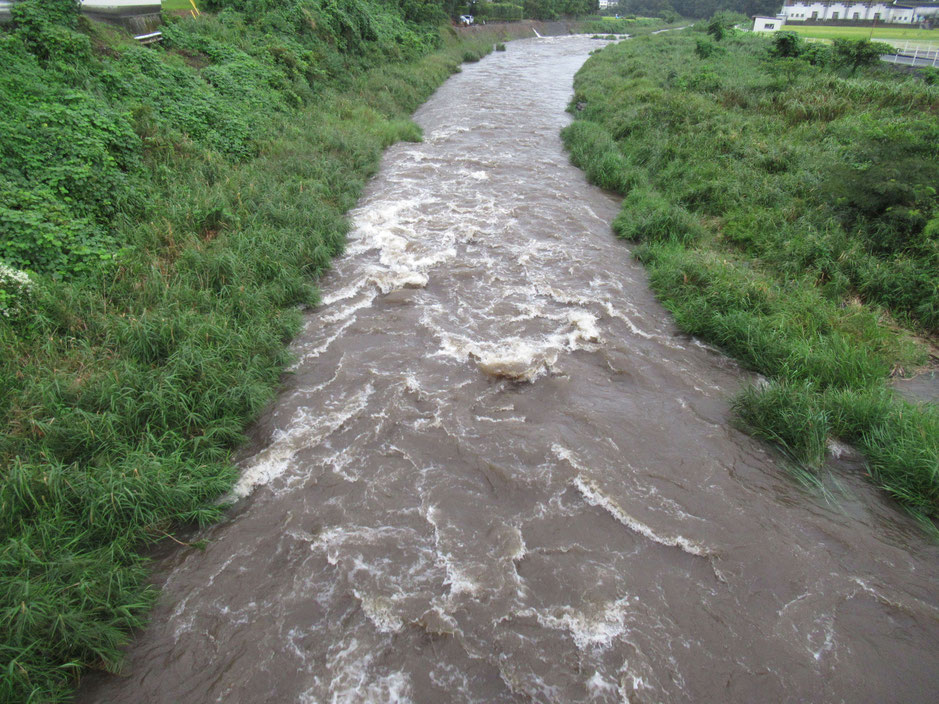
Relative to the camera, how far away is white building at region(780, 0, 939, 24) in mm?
47075

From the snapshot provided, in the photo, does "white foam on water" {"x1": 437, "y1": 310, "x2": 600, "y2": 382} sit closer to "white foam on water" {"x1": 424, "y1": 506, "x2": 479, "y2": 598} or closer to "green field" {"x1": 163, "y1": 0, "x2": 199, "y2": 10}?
"white foam on water" {"x1": 424, "y1": 506, "x2": 479, "y2": 598}

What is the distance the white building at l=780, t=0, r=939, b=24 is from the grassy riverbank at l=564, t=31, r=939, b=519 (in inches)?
1801

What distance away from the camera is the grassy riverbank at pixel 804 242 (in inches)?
249

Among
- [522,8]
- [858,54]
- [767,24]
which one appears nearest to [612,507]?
[858,54]

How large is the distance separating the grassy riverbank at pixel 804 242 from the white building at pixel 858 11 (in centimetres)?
4575

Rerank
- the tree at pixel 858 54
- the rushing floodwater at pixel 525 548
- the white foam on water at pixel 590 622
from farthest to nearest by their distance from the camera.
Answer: the tree at pixel 858 54 < the white foam on water at pixel 590 622 < the rushing floodwater at pixel 525 548

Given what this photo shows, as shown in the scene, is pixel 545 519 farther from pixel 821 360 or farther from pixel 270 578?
pixel 821 360

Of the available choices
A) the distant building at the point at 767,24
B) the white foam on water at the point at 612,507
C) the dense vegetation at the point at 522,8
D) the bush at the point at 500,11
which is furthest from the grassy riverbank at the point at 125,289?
the distant building at the point at 767,24

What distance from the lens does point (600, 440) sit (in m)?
6.40

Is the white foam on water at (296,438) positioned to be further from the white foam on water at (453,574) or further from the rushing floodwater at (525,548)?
the white foam on water at (453,574)

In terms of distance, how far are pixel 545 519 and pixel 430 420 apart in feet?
6.72

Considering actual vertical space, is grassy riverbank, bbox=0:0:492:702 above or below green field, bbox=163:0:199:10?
below

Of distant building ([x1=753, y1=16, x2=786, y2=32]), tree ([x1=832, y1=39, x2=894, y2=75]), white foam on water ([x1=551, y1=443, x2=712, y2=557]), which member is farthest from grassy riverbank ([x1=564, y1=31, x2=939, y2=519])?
distant building ([x1=753, y1=16, x2=786, y2=32])

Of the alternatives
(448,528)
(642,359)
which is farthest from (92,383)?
(642,359)
